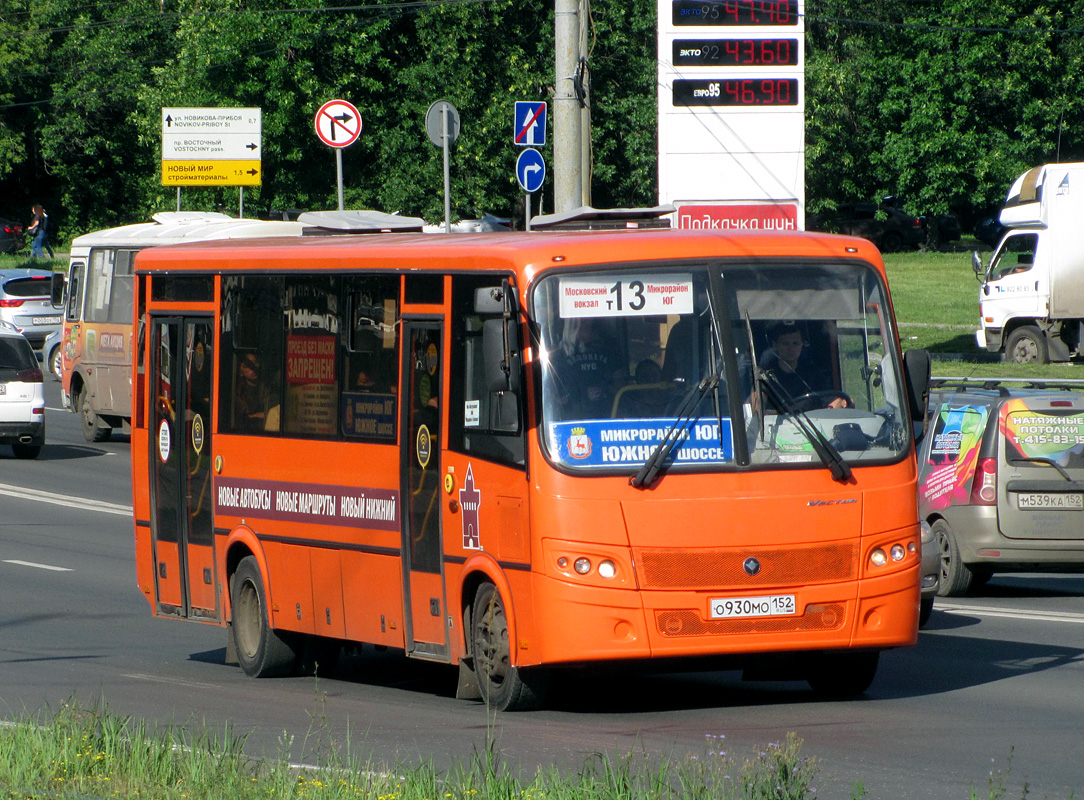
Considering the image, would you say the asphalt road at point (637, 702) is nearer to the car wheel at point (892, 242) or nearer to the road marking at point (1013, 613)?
the road marking at point (1013, 613)

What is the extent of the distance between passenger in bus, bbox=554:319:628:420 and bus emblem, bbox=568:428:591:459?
9 cm

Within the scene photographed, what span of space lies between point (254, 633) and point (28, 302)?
3265 centimetres

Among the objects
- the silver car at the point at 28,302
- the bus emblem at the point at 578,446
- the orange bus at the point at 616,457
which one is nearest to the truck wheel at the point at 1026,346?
the silver car at the point at 28,302

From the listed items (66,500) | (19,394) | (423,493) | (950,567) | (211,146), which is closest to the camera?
(423,493)

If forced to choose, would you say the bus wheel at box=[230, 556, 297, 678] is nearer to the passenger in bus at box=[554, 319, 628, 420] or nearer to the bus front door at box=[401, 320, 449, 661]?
the bus front door at box=[401, 320, 449, 661]

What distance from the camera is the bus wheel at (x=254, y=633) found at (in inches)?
434

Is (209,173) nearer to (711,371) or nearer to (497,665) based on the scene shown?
(497,665)

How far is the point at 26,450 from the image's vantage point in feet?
86.7

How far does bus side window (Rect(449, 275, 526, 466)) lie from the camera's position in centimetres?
846

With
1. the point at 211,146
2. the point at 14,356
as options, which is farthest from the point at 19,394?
the point at 211,146

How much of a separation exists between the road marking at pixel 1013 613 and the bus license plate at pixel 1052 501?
848mm

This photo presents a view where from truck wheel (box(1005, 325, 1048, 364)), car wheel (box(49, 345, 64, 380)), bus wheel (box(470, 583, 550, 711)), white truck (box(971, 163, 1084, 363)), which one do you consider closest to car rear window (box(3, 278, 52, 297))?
car wheel (box(49, 345, 64, 380))

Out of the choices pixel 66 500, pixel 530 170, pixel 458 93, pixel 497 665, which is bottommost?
pixel 66 500

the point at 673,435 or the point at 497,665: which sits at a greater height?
the point at 673,435
